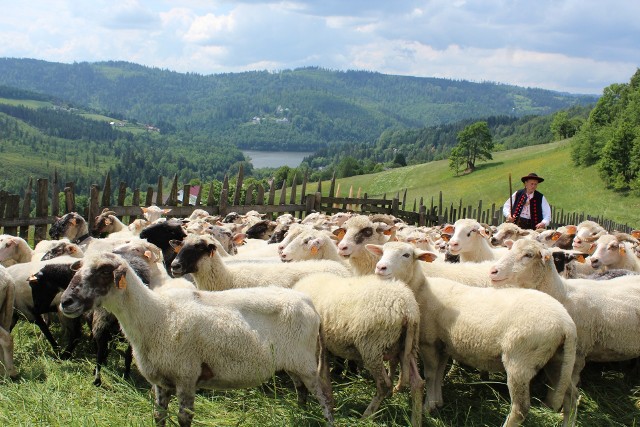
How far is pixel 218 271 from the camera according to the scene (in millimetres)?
6348

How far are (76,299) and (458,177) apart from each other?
226ft

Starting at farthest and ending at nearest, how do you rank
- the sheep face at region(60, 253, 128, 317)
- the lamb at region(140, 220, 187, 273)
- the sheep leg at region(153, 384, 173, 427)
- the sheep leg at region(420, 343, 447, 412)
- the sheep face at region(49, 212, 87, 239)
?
the sheep face at region(49, 212, 87, 239)
the lamb at region(140, 220, 187, 273)
the sheep leg at region(420, 343, 447, 412)
the sheep leg at region(153, 384, 173, 427)
the sheep face at region(60, 253, 128, 317)

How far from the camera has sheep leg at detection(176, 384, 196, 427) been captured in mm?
4516

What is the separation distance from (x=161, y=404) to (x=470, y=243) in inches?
179

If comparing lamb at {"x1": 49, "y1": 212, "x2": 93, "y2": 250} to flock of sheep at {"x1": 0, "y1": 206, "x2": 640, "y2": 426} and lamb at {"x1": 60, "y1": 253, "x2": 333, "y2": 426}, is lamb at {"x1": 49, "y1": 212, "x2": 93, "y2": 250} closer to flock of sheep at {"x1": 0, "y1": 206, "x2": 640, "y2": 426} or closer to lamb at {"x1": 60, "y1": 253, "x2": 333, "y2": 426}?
flock of sheep at {"x1": 0, "y1": 206, "x2": 640, "y2": 426}

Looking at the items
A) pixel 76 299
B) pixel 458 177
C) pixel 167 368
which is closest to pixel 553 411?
pixel 167 368

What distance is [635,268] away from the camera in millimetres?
8094

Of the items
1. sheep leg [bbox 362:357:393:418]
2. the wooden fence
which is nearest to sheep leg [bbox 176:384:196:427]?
sheep leg [bbox 362:357:393:418]

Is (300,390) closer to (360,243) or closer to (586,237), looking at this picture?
(360,243)

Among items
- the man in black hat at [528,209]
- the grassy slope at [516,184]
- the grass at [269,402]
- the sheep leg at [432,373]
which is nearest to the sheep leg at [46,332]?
the grass at [269,402]

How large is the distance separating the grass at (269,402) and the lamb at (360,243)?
1.29 meters

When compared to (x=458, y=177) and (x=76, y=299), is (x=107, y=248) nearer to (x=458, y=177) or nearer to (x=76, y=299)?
(x=76, y=299)

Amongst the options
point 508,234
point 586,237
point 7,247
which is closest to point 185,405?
point 7,247

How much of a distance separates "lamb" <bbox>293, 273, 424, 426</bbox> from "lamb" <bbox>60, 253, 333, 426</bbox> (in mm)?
387
